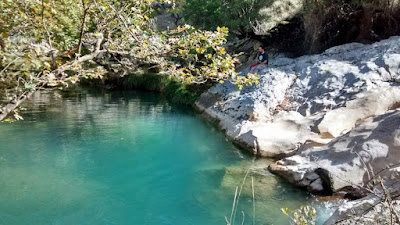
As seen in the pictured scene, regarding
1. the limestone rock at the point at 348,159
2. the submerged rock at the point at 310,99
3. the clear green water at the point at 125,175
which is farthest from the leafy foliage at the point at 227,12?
the limestone rock at the point at 348,159

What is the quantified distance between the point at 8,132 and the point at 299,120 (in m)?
10.5

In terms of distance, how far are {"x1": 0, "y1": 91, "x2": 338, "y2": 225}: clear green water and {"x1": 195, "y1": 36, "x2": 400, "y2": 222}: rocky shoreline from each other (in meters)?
0.67

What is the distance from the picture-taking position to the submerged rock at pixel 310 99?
10.6 m

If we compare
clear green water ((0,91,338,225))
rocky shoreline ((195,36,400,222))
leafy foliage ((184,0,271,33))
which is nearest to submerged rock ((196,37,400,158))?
rocky shoreline ((195,36,400,222))

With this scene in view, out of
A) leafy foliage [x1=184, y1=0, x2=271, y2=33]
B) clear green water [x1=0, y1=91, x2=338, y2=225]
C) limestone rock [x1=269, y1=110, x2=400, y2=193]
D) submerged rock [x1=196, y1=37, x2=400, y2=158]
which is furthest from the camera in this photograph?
leafy foliage [x1=184, y1=0, x2=271, y2=33]

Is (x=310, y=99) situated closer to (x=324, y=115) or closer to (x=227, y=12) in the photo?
(x=324, y=115)

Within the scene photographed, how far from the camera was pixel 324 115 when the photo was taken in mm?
11086

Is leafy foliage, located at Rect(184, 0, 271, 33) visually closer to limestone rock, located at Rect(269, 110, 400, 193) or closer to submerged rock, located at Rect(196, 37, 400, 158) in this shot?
submerged rock, located at Rect(196, 37, 400, 158)

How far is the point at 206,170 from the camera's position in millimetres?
9812

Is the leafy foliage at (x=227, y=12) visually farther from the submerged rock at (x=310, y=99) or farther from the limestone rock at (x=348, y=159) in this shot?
the limestone rock at (x=348, y=159)

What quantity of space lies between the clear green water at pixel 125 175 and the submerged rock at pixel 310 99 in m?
0.96

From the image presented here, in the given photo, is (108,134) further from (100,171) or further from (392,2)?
(392,2)

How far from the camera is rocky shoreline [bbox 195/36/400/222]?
26.6 feet

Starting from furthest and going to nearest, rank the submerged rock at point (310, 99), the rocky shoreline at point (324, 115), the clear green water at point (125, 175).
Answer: the submerged rock at point (310, 99) → the rocky shoreline at point (324, 115) → the clear green water at point (125, 175)
